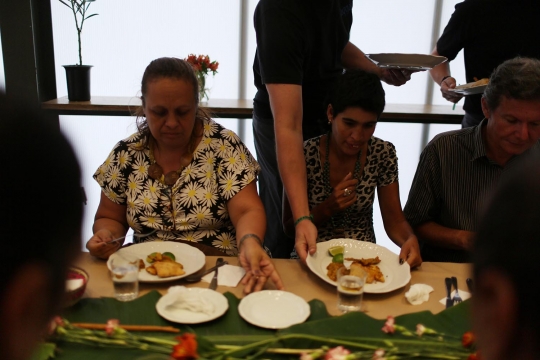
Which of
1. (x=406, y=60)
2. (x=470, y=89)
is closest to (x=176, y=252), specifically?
(x=406, y=60)

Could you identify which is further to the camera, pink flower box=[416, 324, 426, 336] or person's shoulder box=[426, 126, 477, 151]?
person's shoulder box=[426, 126, 477, 151]

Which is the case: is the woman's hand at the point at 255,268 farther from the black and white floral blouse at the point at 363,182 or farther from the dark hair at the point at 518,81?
the dark hair at the point at 518,81

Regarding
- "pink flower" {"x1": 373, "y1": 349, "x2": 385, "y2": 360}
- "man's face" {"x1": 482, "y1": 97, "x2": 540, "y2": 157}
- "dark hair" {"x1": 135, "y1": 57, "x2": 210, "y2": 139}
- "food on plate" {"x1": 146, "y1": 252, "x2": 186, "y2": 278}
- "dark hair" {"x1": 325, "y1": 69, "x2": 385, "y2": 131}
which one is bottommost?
"food on plate" {"x1": 146, "y1": 252, "x2": 186, "y2": 278}

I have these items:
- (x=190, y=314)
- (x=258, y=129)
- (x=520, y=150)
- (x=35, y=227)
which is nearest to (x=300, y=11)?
(x=258, y=129)

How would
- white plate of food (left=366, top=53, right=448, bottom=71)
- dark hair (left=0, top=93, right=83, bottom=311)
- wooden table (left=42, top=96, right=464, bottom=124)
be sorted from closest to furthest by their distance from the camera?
dark hair (left=0, top=93, right=83, bottom=311)
white plate of food (left=366, top=53, right=448, bottom=71)
wooden table (left=42, top=96, right=464, bottom=124)

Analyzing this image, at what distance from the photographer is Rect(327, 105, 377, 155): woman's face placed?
1973 mm

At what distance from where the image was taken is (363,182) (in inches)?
82.1

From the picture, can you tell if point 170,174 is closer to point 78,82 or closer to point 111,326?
point 111,326

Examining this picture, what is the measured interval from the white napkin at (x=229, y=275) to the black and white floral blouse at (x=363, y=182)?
27.1 inches

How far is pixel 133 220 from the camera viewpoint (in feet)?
5.93

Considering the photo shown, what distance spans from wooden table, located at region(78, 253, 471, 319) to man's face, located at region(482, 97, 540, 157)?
0.56m

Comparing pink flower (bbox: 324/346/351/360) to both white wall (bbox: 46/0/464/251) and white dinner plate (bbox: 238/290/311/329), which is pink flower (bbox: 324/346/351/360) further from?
white wall (bbox: 46/0/464/251)

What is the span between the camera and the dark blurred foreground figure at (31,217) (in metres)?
0.43

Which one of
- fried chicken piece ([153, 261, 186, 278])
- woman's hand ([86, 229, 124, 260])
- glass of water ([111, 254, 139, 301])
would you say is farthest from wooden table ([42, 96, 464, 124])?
glass of water ([111, 254, 139, 301])
